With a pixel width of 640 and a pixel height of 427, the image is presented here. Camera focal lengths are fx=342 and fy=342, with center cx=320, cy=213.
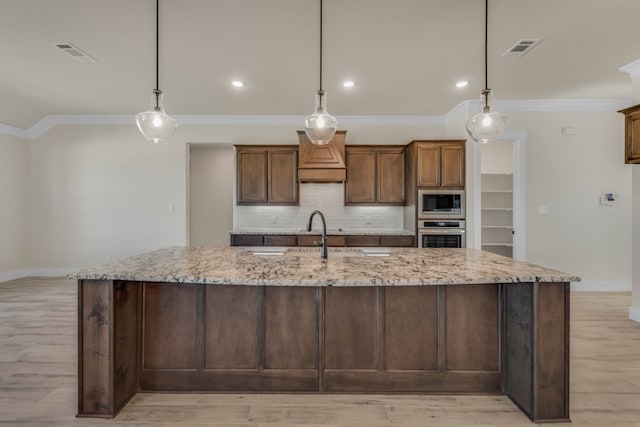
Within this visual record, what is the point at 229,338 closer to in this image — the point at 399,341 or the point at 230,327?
the point at 230,327

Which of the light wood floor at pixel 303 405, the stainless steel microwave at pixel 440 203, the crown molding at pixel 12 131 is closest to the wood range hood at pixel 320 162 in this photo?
the stainless steel microwave at pixel 440 203

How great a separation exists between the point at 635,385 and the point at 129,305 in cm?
355

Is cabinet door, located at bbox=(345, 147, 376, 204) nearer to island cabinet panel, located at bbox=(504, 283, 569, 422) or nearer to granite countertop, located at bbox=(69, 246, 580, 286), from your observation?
granite countertop, located at bbox=(69, 246, 580, 286)

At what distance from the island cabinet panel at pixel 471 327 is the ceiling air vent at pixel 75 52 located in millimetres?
4007

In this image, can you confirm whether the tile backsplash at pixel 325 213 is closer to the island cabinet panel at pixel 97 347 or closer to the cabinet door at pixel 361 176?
the cabinet door at pixel 361 176

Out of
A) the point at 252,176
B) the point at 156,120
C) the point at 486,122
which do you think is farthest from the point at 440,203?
the point at 156,120

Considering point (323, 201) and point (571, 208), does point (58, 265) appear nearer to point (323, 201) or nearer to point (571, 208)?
point (323, 201)

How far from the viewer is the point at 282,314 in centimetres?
228

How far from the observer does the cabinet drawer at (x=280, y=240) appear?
5.14 m

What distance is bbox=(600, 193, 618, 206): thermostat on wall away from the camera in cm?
508

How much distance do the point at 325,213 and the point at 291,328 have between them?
3.57 m

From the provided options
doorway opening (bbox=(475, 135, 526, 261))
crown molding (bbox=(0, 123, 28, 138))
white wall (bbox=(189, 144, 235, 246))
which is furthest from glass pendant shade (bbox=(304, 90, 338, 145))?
crown molding (bbox=(0, 123, 28, 138))

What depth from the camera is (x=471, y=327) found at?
2293mm

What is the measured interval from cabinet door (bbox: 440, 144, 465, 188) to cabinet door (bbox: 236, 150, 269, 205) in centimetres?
267
